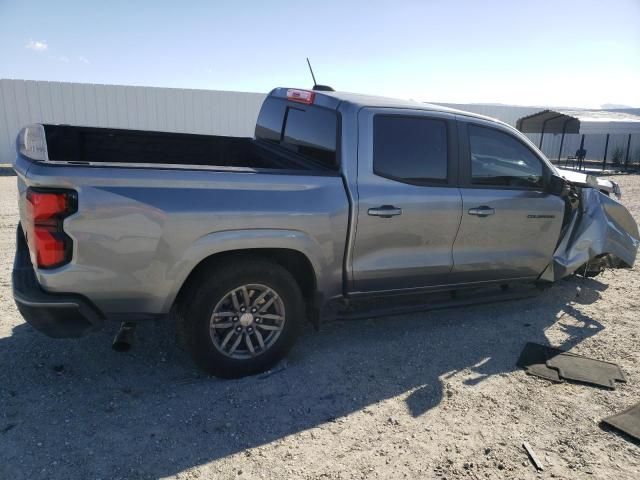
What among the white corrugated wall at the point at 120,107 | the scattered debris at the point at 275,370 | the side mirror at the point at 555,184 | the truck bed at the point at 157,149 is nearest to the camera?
the scattered debris at the point at 275,370

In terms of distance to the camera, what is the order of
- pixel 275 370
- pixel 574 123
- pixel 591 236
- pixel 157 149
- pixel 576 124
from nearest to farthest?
pixel 275 370, pixel 157 149, pixel 591 236, pixel 576 124, pixel 574 123

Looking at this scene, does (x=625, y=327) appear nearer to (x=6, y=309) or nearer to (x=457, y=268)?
(x=457, y=268)

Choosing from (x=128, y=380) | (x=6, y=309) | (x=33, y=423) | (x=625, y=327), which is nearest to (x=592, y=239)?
(x=625, y=327)

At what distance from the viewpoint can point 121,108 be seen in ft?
58.1

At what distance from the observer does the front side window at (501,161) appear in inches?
158

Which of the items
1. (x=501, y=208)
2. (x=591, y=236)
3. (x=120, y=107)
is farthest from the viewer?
(x=120, y=107)

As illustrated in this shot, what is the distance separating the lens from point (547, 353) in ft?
12.9

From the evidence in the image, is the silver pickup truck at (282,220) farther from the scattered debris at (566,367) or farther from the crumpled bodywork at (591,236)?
the scattered debris at (566,367)

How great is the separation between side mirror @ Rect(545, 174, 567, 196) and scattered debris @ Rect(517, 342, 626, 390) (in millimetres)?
1434

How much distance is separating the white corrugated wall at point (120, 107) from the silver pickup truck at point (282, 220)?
40.8 ft

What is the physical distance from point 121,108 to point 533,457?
18.4 metres

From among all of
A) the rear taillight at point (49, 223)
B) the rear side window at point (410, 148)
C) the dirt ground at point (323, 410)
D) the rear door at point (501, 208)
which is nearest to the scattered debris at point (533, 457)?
A: the dirt ground at point (323, 410)

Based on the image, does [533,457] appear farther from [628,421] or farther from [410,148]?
[410,148]

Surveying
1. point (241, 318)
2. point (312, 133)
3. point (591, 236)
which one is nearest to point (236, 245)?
point (241, 318)
